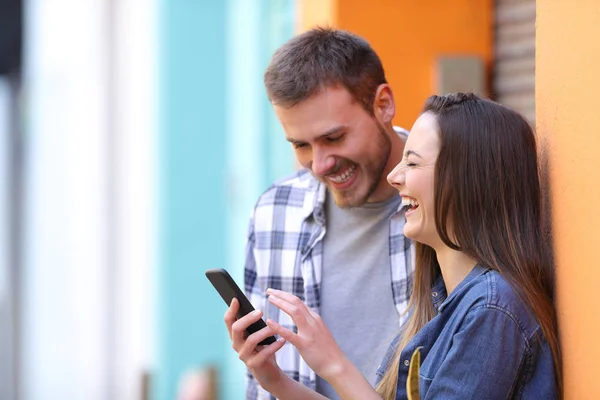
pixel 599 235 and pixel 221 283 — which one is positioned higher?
pixel 599 235

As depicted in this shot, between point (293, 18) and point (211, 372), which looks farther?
point (293, 18)

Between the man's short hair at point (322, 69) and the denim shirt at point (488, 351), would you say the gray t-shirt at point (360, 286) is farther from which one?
the denim shirt at point (488, 351)

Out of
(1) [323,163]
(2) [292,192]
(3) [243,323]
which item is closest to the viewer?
(3) [243,323]

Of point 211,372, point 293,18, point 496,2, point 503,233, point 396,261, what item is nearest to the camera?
point 503,233

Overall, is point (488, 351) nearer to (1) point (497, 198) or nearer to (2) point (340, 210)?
(1) point (497, 198)

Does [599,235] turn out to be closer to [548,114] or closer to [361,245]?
[548,114]

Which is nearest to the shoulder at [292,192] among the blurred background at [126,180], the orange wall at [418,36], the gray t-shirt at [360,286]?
the gray t-shirt at [360,286]

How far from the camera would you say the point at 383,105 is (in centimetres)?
305

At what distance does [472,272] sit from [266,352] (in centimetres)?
63

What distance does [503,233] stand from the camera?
7.17 feet

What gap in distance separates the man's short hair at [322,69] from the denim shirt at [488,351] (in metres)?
0.96

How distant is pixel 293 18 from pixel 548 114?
4754mm

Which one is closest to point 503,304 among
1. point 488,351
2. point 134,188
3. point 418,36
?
point 488,351

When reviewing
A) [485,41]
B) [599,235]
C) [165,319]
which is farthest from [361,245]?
[165,319]
